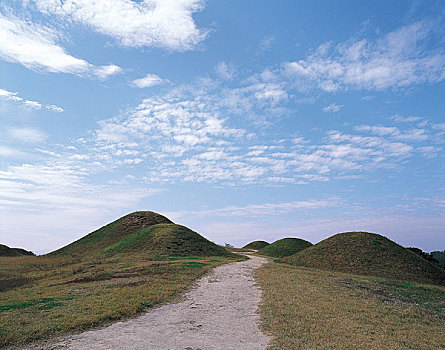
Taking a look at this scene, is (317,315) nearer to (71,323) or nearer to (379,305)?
(379,305)

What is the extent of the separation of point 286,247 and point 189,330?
60.4 metres

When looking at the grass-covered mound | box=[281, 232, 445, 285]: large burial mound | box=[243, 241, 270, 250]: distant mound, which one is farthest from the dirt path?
box=[243, 241, 270, 250]: distant mound

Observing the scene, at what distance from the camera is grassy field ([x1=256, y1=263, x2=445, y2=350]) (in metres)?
11.2

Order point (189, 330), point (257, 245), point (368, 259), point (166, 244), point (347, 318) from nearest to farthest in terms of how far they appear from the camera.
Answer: point (189, 330), point (347, 318), point (368, 259), point (166, 244), point (257, 245)

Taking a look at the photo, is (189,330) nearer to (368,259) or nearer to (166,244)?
(368,259)

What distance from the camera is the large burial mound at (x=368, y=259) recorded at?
37.7 metres

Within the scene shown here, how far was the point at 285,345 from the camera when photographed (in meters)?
10.4

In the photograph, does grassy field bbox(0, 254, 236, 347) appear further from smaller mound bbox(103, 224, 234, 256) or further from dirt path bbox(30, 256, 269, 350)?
smaller mound bbox(103, 224, 234, 256)

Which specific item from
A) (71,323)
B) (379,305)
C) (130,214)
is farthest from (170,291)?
(130,214)

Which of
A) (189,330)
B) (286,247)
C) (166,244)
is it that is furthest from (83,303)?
(286,247)

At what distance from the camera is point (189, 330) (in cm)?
1191

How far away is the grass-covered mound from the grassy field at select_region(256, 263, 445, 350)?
51.1m

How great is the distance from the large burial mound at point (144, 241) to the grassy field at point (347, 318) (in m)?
27.4

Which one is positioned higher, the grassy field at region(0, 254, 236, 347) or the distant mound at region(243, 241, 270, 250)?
the distant mound at region(243, 241, 270, 250)
